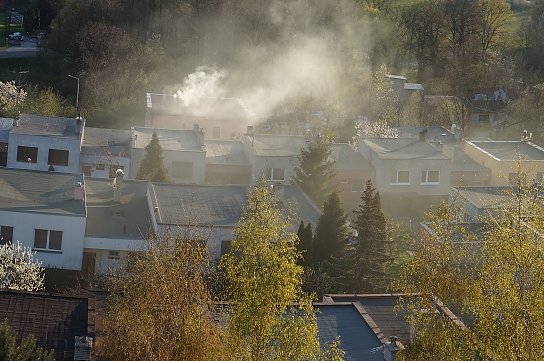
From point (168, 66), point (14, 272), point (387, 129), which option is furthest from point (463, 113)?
point (14, 272)

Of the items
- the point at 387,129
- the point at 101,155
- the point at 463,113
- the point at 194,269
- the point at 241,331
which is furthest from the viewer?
the point at 463,113

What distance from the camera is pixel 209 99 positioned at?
145 feet

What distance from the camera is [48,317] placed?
51.1 ft

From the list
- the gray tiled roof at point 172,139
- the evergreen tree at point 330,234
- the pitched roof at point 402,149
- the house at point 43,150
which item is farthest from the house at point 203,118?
the evergreen tree at point 330,234

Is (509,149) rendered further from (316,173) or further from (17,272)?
(17,272)

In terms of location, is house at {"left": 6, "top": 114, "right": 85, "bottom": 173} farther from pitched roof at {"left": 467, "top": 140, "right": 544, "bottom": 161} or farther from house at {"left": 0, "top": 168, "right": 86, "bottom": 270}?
pitched roof at {"left": 467, "top": 140, "right": 544, "bottom": 161}

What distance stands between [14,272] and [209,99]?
82.0 ft

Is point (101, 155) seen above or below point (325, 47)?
below

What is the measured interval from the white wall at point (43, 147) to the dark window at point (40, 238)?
→ 409 inches

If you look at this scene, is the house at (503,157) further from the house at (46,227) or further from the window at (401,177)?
the house at (46,227)

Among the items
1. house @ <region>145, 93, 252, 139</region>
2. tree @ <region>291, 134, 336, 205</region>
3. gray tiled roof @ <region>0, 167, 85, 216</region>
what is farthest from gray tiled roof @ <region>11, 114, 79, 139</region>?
tree @ <region>291, 134, 336, 205</region>

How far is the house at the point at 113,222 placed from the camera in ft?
77.4

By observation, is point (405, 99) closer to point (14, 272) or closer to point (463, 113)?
point (463, 113)

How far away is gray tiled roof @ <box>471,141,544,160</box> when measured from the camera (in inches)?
1407
